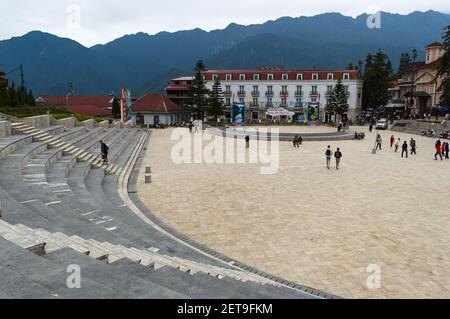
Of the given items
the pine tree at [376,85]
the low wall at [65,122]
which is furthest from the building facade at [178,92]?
the low wall at [65,122]

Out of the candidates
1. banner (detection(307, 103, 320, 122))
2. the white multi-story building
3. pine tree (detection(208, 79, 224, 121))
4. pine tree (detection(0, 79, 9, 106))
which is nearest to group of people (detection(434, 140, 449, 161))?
banner (detection(307, 103, 320, 122))

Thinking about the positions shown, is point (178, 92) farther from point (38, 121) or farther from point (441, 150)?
point (441, 150)

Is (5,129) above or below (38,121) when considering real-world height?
below

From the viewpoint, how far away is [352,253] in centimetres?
967

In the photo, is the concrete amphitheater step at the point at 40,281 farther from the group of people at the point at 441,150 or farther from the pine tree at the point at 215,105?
the pine tree at the point at 215,105

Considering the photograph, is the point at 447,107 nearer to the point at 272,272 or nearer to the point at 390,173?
the point at 390,173

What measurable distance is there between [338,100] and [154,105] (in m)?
32.9

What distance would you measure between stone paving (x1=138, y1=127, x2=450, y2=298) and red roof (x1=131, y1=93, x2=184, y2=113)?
44.3 metres

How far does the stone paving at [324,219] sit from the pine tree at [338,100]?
44154 mm

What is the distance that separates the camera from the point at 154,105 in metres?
66.8

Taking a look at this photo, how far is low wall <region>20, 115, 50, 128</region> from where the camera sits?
72.1 ft

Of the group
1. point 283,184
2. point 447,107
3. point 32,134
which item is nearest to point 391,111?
point 447,107

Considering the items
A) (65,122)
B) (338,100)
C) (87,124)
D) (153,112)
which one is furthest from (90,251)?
(338,100)

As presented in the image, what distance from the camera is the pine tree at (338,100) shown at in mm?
65019
